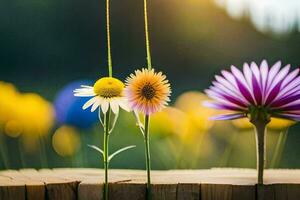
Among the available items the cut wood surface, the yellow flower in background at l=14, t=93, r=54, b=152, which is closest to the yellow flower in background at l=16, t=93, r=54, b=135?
the yellow flower in background at l=14, t=93, r=54, b=152

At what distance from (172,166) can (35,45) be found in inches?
22.7

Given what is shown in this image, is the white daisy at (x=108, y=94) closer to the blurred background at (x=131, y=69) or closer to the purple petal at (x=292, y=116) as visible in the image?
the purple petal at (x=292, y=116)

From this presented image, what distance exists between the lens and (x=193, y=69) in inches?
85.2

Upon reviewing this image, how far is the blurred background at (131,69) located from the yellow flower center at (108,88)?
0.47m

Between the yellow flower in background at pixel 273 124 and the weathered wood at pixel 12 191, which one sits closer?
the weathered wood at pixel 12 191

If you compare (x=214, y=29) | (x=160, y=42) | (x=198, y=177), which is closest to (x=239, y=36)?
(x=214, y=29)

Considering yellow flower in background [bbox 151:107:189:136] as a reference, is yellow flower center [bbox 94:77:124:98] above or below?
below

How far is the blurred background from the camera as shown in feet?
6.34

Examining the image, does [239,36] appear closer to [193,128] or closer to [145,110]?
[193,128]

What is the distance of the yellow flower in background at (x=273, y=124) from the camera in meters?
1.89

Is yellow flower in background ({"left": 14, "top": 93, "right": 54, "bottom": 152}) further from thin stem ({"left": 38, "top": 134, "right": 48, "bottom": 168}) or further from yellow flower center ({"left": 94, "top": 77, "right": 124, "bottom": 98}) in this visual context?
yellow flower center ({"left": 94, "top": 77, "right": 124, "bottom": 98})

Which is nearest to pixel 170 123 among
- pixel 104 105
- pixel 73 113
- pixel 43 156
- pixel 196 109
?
pixel 196 109

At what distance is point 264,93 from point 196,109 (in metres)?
0.55

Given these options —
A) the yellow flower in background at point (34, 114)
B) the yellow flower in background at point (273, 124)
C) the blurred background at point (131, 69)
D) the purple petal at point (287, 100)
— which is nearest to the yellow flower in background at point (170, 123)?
the blurred background at point (131, 69)
